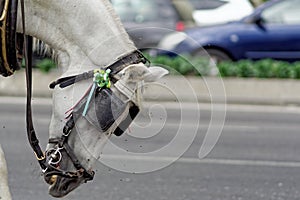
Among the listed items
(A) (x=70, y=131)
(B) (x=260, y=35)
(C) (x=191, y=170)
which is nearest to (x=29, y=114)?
(A) (x=70, y=131)

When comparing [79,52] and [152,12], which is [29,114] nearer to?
[79,52]

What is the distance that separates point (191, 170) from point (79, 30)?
184 inches

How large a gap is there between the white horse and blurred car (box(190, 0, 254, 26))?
13.8 m

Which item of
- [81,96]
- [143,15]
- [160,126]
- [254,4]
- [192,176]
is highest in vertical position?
[81,96]

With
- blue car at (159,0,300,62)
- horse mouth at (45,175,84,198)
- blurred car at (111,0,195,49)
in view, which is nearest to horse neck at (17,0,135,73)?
horse mouth at (45,175,84,198)

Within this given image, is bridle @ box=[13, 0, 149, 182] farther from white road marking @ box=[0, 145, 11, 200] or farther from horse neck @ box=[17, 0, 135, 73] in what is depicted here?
white road marking @ box=[0, 145, 11, 200]

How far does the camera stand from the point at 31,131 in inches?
167

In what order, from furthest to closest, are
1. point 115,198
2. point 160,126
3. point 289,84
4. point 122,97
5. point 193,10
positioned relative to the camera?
point 193,10
point 289,84
point 115,198
point 160,126
point 122,97

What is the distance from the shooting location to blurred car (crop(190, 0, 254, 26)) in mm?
18422

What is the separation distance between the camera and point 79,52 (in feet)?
13.6

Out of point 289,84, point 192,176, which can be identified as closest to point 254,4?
point 289,84

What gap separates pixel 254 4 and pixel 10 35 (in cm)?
1742

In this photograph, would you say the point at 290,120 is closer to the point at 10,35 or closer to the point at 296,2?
the point at 296,2

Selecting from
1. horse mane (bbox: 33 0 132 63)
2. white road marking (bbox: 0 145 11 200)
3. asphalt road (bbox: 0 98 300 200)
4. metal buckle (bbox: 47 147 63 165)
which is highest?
horse mane (bbox: 33 0 132 63)
